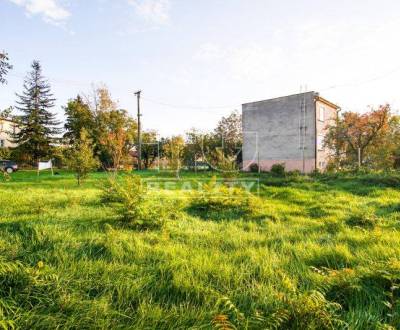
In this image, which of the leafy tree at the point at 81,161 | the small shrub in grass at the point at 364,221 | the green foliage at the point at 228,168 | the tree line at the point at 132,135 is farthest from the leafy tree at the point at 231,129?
the small shrub in grass at the point at 364,221

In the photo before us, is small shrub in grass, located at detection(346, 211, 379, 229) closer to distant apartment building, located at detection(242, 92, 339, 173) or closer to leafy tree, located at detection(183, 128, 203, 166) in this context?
distant apartment building, located at detection(242, 92, 339, 173)

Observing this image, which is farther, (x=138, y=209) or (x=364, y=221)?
(x=364, y=221)

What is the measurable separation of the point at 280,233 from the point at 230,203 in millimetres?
2558

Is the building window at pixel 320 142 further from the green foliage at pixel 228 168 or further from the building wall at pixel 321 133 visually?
the green foliage at pixel 228 168

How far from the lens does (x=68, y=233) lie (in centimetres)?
437

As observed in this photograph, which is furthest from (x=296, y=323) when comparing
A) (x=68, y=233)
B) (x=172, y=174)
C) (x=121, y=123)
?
(x=121, y=123)

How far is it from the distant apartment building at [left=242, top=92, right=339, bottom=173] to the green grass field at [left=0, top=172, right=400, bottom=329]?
21018 mm

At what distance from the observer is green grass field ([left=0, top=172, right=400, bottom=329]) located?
220 cm

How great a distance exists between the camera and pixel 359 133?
69.3 ft

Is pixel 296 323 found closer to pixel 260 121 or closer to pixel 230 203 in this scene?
pixel 230 203

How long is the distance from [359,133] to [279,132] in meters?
7.66

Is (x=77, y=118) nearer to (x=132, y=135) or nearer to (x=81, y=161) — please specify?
(x=132, y=135)

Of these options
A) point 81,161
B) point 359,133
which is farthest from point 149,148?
point 359,133

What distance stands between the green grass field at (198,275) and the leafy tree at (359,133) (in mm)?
17931
